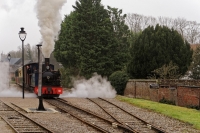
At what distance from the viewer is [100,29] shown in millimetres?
43750

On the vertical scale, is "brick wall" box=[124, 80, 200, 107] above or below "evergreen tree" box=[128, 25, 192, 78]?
below

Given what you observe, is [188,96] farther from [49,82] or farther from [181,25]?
[181,25]

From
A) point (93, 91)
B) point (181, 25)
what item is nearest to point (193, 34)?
point (181, 25)

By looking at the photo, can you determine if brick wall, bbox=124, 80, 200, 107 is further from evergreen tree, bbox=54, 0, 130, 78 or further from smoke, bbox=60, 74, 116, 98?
evergreen tree, bbox=54, 0, 130, 78

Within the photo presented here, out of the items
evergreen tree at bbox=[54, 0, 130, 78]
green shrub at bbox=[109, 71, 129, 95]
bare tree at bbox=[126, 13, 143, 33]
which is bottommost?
green shrub at bbox=[109, 71, 129, 95]

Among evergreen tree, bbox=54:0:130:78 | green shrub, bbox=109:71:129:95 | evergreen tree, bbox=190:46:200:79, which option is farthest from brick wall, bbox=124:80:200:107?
evergreen tree, bbox=54:0:130:78

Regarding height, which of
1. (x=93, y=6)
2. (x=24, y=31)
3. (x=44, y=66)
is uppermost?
(x=93, y=6)

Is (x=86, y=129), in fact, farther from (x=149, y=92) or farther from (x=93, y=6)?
(x=93, y=6)

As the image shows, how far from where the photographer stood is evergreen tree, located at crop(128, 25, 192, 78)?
3362 centimetres

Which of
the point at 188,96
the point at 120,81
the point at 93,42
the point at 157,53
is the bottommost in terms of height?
the point at 188,96

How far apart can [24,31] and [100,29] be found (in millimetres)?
19503

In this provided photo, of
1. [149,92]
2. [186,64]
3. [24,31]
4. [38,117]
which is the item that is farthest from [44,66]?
[186,64]

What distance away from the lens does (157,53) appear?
33.8 m

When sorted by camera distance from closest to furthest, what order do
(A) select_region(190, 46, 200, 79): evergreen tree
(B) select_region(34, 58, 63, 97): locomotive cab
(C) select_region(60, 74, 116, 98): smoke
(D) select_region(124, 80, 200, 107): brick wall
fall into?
1. (D) select_region(124, 80, 200, 107): brick wall
2. (B) select_region(34, 58, 63, 97): locomotive cab
3. (C) select_region(60, 74, 116, 98): smoke
4. (A) select_region(190, 46, 200, 79): evergreen tree
